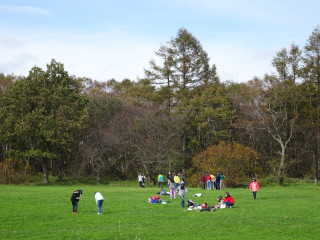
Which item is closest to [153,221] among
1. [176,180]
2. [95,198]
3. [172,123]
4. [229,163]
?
[95,198]

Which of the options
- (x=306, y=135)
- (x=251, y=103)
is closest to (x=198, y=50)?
(x=251, y=103)

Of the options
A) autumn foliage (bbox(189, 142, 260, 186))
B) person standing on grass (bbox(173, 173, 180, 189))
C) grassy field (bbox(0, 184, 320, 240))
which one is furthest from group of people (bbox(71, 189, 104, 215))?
autumn foliage (bbox(189, 142, 260, 186))

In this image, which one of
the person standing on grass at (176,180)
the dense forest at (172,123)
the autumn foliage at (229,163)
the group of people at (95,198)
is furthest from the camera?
the dense forest at (172,123)

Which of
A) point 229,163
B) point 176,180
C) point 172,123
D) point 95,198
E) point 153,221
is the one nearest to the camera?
point 153,221

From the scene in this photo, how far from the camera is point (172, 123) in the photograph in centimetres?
5588

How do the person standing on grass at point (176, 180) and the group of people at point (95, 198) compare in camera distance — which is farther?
the person standing on grass at point (176, 180)

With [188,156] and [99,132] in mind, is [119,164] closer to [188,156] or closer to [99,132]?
[99,132]

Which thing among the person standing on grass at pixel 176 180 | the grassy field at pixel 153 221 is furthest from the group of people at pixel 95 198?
the person standing on grass at pixel 176 180

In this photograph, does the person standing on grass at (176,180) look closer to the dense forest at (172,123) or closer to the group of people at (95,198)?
the group of people at (95,198)

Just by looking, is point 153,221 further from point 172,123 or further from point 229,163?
point 172,123

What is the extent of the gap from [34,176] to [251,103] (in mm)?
36004

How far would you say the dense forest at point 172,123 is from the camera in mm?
50969

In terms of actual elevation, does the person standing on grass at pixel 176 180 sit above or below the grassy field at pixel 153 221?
above

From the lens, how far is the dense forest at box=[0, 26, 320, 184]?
167 ft
